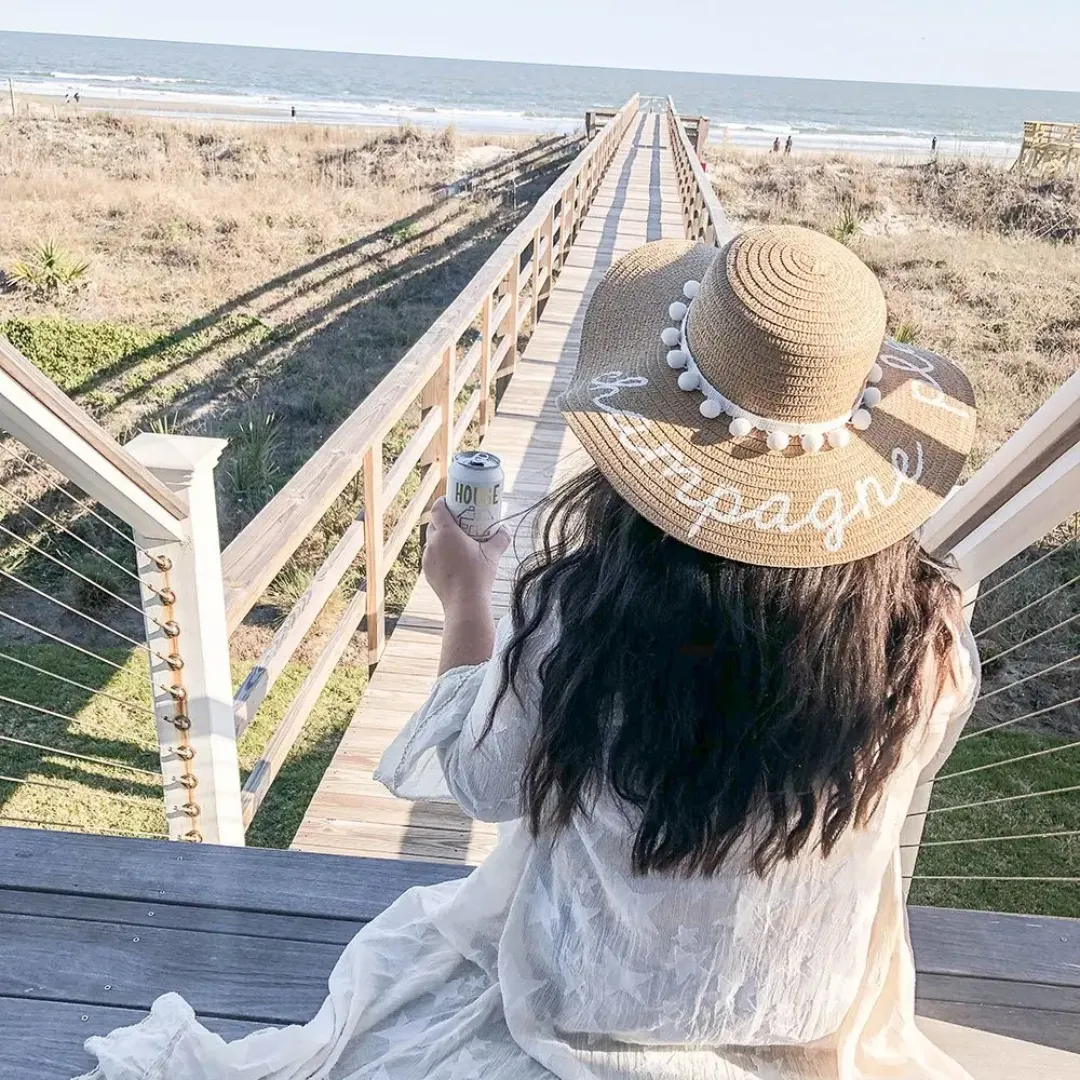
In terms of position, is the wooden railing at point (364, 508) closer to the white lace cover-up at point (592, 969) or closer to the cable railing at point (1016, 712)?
the white lace cover-up at point (592, 969)

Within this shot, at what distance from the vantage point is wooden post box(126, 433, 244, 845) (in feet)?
6.04

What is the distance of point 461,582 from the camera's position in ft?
4.99

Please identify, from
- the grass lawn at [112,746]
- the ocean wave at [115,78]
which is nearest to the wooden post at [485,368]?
the grass lawn at [112,746]

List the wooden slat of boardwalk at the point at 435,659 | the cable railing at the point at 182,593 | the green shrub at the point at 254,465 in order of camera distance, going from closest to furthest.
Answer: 1. the cable railing at the point at 182,593
2. the wooden slat of boardwalk at the point at 435,659
3. the green shrub at the point at 254,465

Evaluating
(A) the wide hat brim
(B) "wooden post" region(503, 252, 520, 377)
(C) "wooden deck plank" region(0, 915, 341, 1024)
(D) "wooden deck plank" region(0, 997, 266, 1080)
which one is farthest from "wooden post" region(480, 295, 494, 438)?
(A) the wide hat brim

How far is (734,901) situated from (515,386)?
5.29 meters

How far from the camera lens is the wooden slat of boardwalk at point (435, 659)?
263 centimetres

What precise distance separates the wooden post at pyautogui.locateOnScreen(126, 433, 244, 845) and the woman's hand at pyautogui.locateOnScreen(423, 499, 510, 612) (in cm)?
49

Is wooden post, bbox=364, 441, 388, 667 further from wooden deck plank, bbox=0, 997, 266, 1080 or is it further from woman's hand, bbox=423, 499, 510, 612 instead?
wooden deck plank, bbox=0, 997, 266, 1080

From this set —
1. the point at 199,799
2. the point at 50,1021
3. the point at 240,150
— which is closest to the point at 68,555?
the point at 199,799

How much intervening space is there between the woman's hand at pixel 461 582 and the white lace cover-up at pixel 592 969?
0.43ft

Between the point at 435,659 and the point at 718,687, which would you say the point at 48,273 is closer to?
the point at 435,659

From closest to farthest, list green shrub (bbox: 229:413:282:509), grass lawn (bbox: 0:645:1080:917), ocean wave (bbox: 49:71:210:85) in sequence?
1. grass lawn (bbox: 0:645:1080:917)
2. green shrub (bbox: 229:413:282:509)
3. ocean wave (bbox: 49:71:210:85)

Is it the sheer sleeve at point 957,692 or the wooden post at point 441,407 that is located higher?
the sheer sleeve at point 957,692
